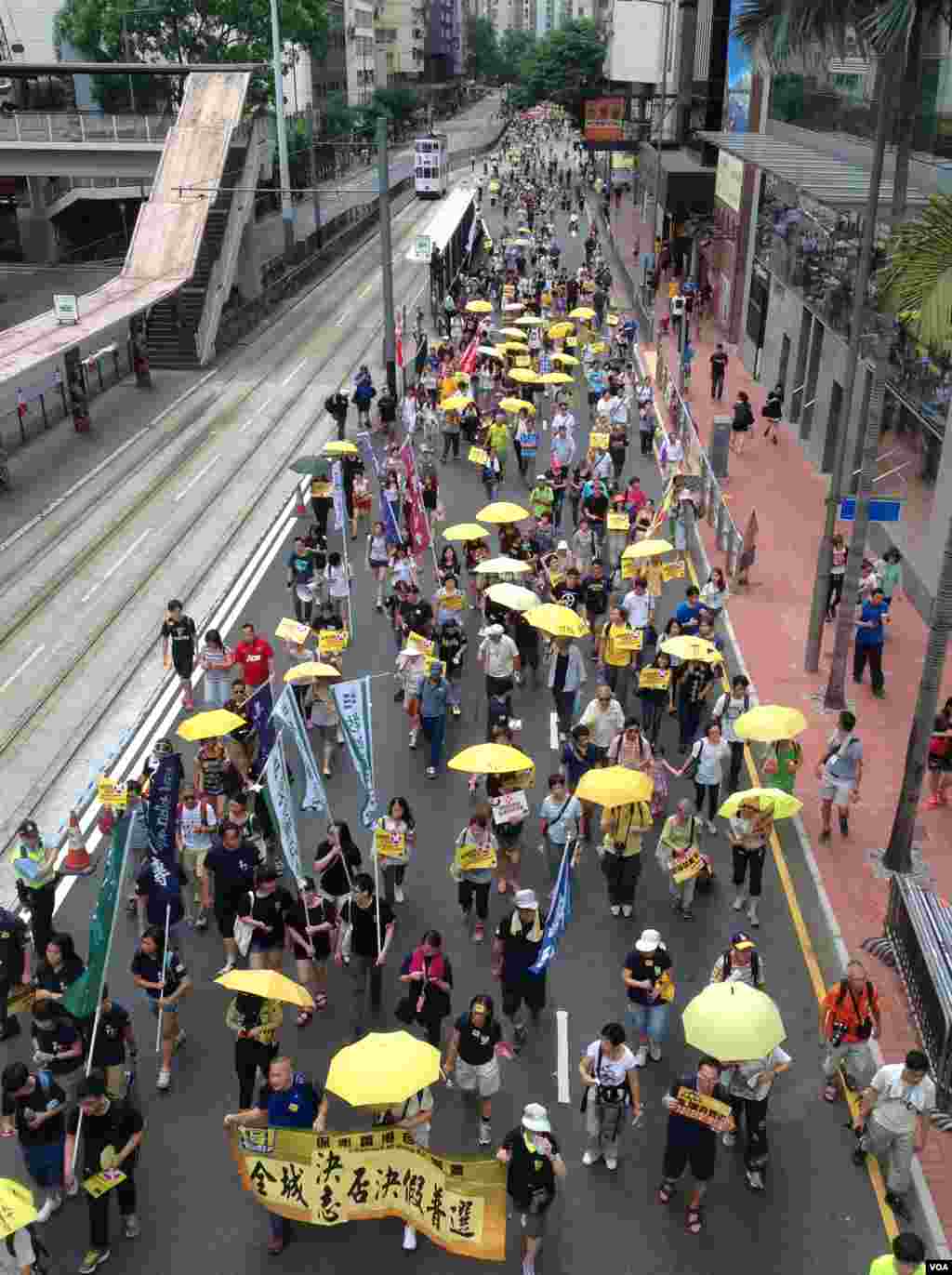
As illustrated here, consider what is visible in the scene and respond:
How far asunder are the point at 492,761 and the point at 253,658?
441cm

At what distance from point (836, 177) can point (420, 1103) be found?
20.0m

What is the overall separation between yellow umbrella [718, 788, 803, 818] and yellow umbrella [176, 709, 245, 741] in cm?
518

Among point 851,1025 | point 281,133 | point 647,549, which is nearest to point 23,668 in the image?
point 647,549

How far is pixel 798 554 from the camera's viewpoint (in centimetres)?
2347

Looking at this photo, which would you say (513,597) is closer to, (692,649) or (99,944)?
(692,649)

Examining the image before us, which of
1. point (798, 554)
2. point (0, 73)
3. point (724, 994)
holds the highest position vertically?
point (0, 73)

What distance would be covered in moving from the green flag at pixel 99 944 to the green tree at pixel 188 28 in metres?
55.8

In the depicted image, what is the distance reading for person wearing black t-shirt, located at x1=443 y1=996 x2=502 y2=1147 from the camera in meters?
9.33

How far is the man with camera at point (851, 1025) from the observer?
9578 mm

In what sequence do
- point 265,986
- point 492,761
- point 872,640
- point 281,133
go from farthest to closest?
1. point 281,133
2. point 872,640
3. point 492,761
4. point 265,986

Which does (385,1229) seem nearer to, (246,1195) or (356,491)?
(246,1195)

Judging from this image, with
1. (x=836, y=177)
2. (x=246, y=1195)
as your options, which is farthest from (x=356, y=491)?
(x=246, y=1195)

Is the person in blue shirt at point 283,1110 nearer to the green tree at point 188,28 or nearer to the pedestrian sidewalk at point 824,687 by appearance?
the pedestrian sidewalk at point 824,687

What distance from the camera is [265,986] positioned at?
9000mm
